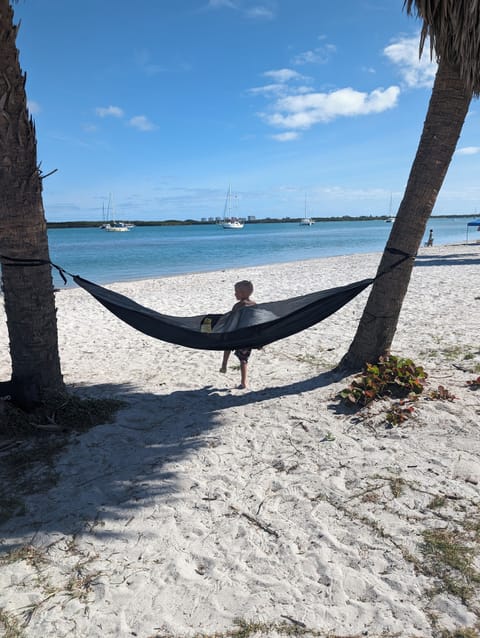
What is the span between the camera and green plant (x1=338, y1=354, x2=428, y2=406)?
3.62 meters

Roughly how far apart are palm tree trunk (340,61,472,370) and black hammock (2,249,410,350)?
0.39ft

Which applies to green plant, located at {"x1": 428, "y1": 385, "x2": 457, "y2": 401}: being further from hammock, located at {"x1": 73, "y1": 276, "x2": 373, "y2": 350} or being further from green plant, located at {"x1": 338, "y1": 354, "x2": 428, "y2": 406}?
hammock, located at {"x1": 73, "y1": 276, "x2": 373, "y2": 350}

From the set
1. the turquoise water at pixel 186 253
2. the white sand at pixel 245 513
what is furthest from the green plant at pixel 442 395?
the turquoise water at pixel 186 253

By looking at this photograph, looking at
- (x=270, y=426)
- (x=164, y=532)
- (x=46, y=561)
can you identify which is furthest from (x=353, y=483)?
(x=46, y=561)

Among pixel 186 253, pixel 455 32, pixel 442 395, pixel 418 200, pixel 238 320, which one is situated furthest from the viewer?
pixel 186 253

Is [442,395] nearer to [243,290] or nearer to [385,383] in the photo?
[385,383]

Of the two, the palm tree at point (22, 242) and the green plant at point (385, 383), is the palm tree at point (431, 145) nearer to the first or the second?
the green plant at point (385, 383)

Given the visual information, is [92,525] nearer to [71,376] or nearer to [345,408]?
[345,408]

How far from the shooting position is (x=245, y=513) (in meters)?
2.51

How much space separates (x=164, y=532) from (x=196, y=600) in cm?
48

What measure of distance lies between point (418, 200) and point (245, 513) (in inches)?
106

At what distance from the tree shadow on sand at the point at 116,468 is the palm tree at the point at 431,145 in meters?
0.61

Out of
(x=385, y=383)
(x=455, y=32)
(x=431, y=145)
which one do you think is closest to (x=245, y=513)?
(x=385, y=383)

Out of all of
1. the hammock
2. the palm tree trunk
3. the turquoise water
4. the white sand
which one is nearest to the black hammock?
the hammock
